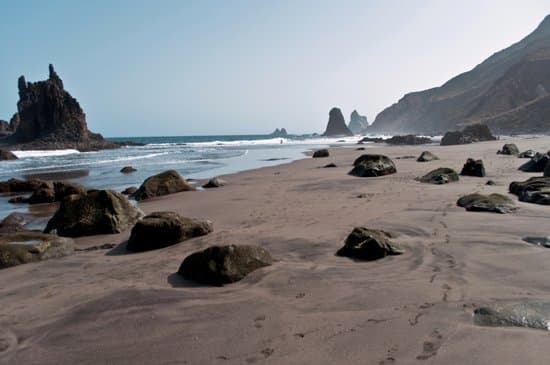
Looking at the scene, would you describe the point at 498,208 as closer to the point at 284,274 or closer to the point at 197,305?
the point at 284,274

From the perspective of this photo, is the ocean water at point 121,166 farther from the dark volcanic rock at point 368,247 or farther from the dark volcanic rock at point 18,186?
the dark volcanic rock at point 368,247

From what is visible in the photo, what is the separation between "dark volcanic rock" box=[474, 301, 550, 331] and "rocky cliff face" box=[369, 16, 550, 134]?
58.0 meters

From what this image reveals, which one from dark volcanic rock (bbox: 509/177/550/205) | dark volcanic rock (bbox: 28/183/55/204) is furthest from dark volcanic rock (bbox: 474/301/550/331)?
dark volcanic rock (bbox: 28/183/55/204)

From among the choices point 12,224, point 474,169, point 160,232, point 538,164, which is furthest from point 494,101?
point 12,224

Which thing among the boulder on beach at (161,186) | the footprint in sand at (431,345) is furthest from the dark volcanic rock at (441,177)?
the footprint in sand at (431,345)

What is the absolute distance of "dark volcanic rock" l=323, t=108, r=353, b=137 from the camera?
142250mm

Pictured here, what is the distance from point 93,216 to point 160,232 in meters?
2.04

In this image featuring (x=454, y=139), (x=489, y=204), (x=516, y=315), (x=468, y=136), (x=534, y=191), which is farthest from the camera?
Answer: (x=468, y=136)

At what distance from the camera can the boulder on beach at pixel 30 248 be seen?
5652 millimetres

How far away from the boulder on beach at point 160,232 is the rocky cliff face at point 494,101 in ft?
188

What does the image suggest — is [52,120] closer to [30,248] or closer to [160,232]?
[30,248]

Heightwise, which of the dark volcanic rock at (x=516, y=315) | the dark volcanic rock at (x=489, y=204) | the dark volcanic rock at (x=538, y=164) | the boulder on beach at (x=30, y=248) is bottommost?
the boulder on beach at (x=30, y=248)

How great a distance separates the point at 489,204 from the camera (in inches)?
272

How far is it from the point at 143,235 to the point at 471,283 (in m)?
4.42
